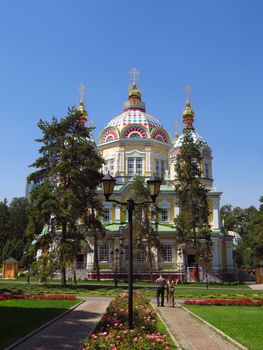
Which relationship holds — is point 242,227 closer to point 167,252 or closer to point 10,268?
point 167,252

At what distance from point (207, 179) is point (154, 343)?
4225 cm

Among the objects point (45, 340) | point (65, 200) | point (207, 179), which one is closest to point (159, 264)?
point (207, 179)

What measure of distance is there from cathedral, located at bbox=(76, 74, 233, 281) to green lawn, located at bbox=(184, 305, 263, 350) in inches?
812

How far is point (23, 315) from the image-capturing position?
14812 mm

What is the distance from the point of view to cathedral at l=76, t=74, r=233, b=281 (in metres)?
43.1

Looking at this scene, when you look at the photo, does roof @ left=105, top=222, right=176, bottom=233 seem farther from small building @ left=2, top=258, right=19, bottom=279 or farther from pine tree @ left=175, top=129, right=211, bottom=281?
small building @ left=2, top=258, right=19, bottom=279

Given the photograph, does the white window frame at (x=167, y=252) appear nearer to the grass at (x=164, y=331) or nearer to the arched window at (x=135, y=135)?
the arched window at (x=135, y=135)

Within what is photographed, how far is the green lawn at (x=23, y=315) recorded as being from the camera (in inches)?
436

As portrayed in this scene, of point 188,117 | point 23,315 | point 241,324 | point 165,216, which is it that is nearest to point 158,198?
point 165,216

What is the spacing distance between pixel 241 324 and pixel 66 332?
563cm

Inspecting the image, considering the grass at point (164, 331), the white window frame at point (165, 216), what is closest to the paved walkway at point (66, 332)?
the grass at point (164, 331)

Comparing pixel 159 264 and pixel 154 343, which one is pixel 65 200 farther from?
pixel 154 343

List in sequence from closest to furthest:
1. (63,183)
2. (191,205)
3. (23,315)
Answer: (23,315)
(63,183)
(191,205)

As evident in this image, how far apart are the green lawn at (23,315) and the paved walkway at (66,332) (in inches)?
15.8
